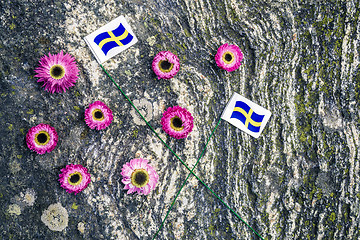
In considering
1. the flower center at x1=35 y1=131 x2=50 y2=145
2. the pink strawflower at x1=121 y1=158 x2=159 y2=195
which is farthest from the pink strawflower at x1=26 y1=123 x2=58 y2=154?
the pink strawflower at x1=121 y1=158 x2=159 y2=195

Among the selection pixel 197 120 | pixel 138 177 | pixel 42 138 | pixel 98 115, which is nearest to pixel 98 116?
pixel 98 115

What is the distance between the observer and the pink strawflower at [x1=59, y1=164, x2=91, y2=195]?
1.90 metres

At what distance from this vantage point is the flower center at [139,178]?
1.94 metres

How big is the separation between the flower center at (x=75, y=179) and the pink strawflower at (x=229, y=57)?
120 cm

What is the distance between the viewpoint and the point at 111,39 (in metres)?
2.04

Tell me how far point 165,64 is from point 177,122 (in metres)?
0.41

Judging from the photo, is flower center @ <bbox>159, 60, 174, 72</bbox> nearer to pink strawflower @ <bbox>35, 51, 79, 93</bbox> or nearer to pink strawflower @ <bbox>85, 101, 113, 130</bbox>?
pink strawflower @ <bbox>85, 101, 113, 130</bbox>

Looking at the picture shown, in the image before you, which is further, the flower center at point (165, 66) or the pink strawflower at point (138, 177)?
the flower center at point (165, 66)

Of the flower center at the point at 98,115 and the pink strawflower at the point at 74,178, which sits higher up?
the flower center at the point at 98,115

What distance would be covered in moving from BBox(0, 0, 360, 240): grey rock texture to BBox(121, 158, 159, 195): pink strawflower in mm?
67

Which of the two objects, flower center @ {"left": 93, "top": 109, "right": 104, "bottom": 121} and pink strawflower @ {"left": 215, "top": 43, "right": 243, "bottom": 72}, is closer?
flower center @ {"left": 93, "top": 109, "right": 104, "bottom": 121}

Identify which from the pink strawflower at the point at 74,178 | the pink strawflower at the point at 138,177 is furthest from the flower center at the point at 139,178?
the pink strawflower at the point at 74,178

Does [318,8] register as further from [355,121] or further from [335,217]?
[335,217]

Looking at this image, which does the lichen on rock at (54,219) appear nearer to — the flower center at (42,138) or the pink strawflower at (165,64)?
the flower center at (42,138)
